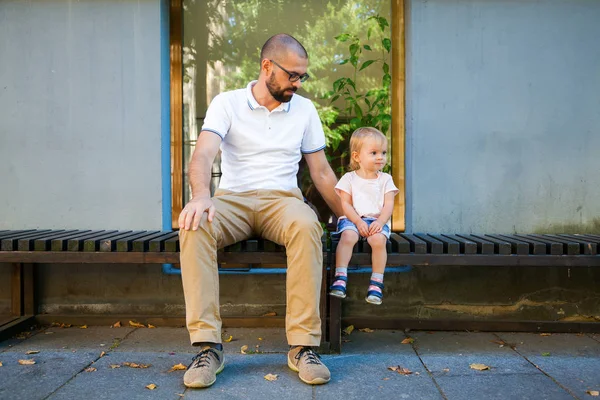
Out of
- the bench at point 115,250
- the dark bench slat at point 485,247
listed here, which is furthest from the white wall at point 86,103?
the dark bench slat at point 485,247

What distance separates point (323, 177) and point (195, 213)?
3.68ft

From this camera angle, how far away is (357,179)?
12.7 feet

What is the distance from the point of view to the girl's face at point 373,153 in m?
3.77

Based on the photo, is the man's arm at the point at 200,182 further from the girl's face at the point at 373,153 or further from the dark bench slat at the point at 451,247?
the dark bench slat at the point at 451,247

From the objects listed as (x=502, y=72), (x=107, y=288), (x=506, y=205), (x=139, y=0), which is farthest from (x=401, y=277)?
(x=139, y=0)

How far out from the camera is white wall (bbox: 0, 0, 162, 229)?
14.7 feet

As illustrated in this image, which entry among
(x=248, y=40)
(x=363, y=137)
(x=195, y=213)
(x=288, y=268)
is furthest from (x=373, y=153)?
(x=248, y=40)

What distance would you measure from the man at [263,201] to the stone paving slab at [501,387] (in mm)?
683

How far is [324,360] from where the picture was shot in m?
3.49

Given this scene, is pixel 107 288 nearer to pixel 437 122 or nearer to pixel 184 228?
pixel 184 228

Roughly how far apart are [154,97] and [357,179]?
1.78 m

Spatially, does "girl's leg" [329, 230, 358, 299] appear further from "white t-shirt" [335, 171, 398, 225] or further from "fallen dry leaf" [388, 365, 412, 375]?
"fallen dry leaf" [388, 365, 412, 375]

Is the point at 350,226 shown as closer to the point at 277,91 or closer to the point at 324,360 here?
the point at 324,360

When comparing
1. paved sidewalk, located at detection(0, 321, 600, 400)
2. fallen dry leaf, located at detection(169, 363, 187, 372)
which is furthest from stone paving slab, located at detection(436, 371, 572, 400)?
fallen dry leaf, located at detection(169, 363, 187, 372)
